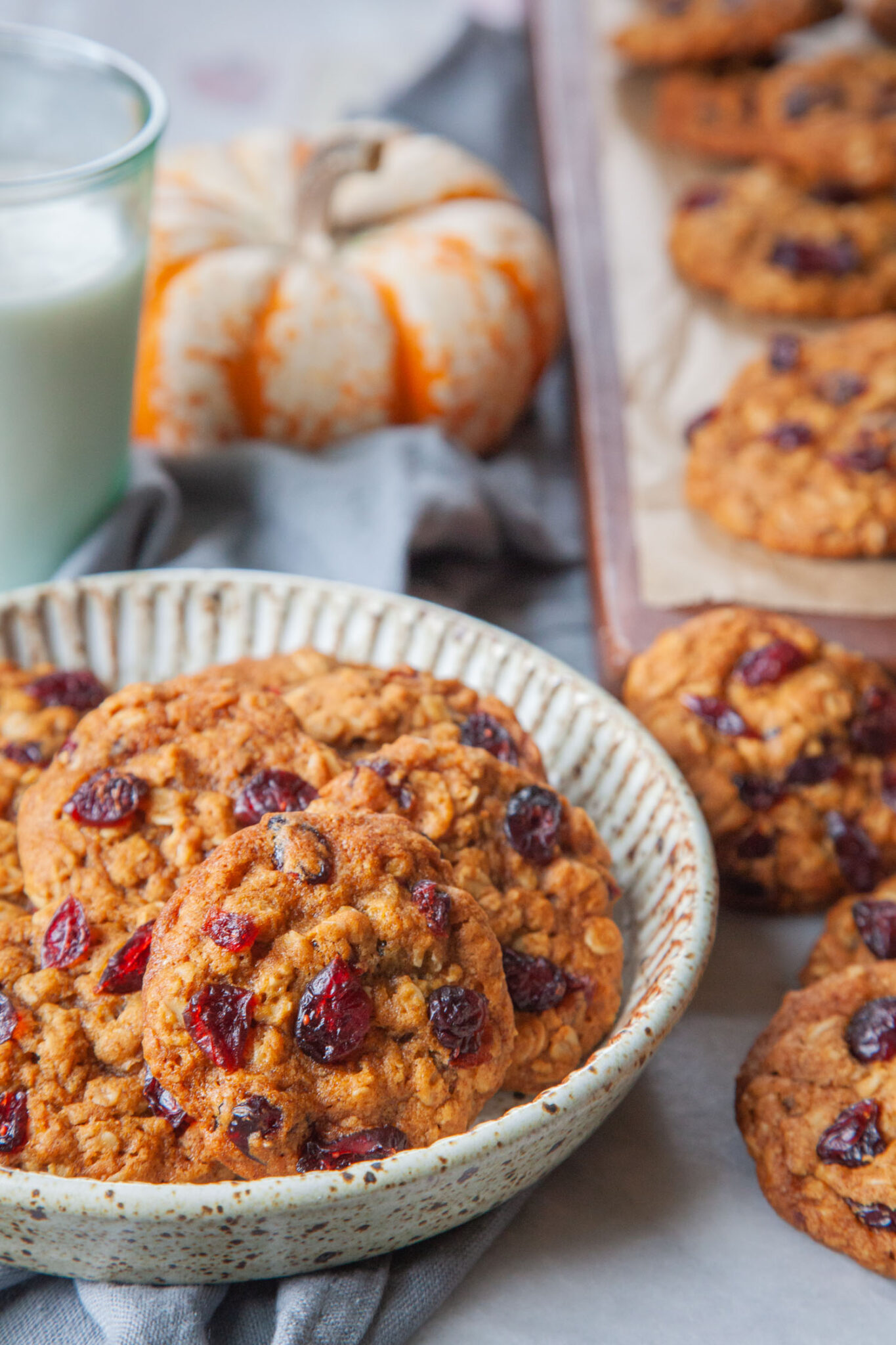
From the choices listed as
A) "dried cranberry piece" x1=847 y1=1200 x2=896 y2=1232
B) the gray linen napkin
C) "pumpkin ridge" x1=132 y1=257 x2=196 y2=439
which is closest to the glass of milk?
the gray linen napkin

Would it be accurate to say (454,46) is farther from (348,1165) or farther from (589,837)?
(348,1165)

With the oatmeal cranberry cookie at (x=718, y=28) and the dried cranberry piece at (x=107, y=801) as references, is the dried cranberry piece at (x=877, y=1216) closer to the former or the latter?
the dried cranberry piece at (x=107, y=801)

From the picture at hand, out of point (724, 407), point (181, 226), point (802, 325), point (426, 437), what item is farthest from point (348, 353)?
point (802, 325)

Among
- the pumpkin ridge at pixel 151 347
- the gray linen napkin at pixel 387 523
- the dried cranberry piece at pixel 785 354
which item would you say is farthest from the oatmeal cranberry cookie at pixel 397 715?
the pumpkin ridge at pixel 151 347

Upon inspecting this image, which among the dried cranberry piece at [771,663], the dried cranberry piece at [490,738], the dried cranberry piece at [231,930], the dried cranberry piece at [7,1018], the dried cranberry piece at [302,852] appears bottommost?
the dried cranberry piece at [771,663]

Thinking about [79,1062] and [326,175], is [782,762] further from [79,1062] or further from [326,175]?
[326,175]

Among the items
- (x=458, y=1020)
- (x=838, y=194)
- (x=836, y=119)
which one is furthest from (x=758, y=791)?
(x=836, y=119)
